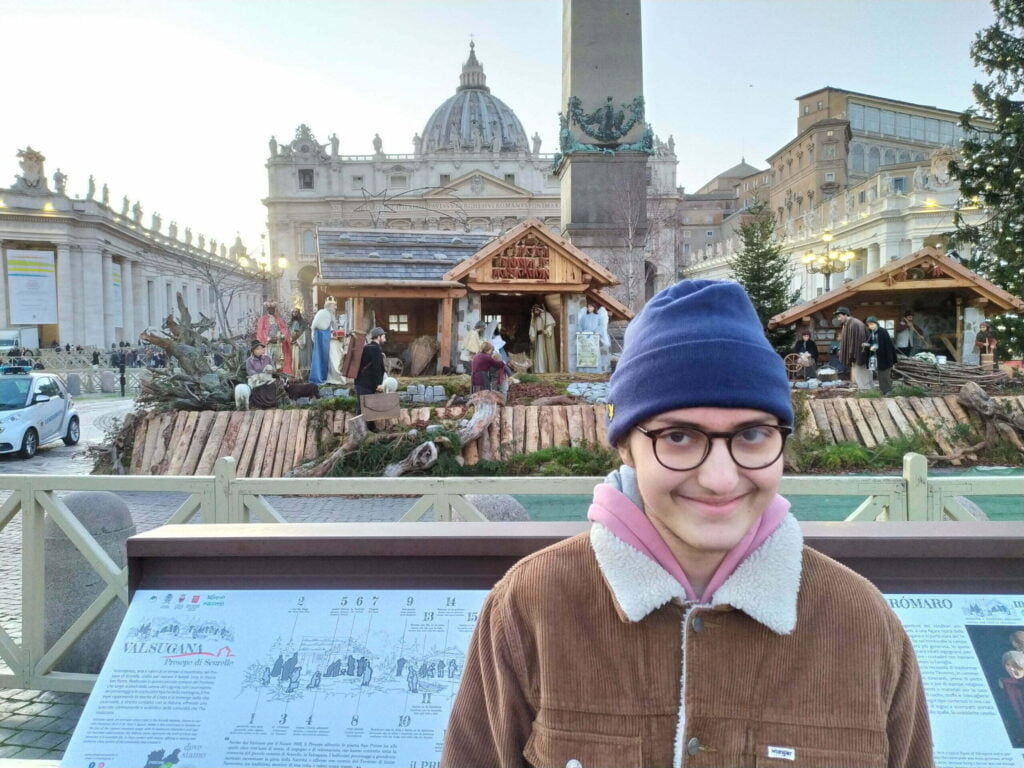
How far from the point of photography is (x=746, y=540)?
1633 mm

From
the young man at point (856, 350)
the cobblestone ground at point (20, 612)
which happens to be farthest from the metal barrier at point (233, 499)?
the young man at point (856, 350)

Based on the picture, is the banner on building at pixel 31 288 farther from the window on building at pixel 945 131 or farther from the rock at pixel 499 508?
the window on building at pixel 945 131

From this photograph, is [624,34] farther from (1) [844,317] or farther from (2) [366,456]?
(2) [366,456]

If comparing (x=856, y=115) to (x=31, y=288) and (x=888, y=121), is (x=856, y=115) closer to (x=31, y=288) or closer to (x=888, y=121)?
(x=888, y=121)

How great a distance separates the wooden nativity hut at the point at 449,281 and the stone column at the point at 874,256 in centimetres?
3564

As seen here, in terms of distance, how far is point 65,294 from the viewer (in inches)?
2298

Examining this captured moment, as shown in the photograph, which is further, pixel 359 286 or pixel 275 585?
pixel 359 286

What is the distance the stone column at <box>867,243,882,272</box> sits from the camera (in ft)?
161

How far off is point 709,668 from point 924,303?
934 inches

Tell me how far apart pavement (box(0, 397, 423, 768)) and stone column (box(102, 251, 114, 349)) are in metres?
44.4

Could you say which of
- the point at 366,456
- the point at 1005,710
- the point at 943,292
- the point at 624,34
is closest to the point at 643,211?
the point at 624,34

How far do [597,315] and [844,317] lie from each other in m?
5.72

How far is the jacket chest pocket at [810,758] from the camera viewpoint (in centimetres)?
155

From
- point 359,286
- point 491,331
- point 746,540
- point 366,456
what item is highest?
point 359,286
